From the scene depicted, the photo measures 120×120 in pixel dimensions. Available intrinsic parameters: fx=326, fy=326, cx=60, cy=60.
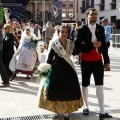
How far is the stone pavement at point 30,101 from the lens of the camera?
523 cm

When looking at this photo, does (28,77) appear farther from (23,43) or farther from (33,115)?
(33,115)

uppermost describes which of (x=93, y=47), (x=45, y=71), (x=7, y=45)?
(x=93, y=47)

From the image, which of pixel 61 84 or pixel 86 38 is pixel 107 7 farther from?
pixel 61 84

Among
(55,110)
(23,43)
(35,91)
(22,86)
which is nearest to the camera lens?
(55,110)

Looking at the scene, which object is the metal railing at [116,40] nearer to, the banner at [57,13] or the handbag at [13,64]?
the handbag at [13,64]

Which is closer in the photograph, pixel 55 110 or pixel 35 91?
pixel 55 110

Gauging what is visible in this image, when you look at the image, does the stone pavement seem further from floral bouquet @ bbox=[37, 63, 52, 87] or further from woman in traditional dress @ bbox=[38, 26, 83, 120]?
floral bouquet @ bbox=[37, 63, 52, 87]

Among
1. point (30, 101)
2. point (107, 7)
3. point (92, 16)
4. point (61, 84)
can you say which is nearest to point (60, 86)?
point (61, 84)

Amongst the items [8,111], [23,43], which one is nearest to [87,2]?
[23,43]

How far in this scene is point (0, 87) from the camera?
7.62 metres

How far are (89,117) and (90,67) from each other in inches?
31.6

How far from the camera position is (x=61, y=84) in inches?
188

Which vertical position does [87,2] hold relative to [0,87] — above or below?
above

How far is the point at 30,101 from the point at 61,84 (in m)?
1.63
